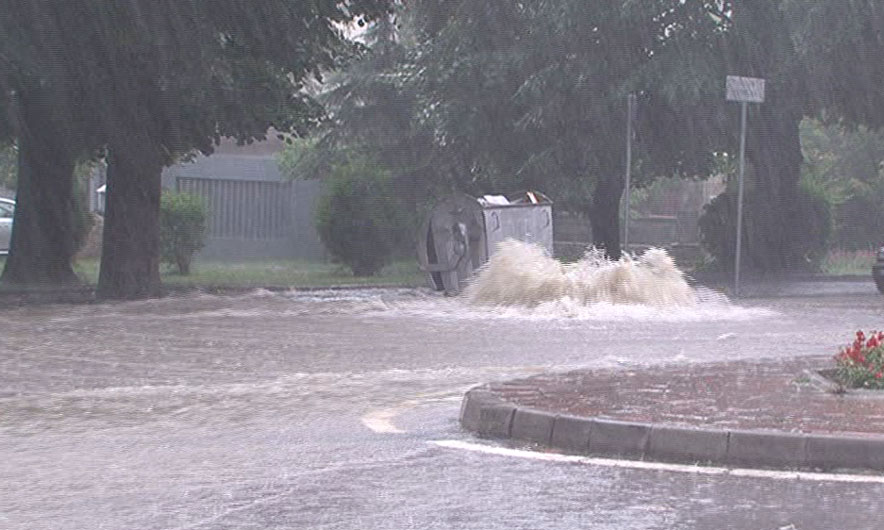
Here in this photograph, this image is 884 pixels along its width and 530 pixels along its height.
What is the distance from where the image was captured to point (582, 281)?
19.3 m

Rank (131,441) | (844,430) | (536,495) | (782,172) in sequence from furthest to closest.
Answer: (782,172) < (131,441) < (844,430) < (536,495)

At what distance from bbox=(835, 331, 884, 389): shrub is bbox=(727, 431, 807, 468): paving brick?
224cm

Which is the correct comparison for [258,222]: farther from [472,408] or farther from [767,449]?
[767,449]

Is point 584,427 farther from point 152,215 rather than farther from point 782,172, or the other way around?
point 782,172

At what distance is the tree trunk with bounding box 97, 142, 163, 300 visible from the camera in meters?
22.0

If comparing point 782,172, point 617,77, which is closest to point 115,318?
point 617,77

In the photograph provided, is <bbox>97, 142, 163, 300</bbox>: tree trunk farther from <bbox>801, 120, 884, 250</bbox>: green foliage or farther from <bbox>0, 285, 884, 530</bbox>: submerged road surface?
<bbox>801, 120, 884, 250</bbox>: green foliage

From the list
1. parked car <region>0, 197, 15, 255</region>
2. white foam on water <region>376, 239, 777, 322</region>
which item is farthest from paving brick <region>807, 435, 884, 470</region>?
parked car <region>0, 197, 15, 255</region>

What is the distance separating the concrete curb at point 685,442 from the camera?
8078mm

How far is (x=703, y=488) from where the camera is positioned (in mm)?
7578

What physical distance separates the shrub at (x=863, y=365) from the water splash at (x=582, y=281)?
849cm

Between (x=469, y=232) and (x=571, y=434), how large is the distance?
13794 mm

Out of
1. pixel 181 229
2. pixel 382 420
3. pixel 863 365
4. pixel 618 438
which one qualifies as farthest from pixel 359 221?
pixel 618 438

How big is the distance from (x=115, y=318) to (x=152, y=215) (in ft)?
15.2
